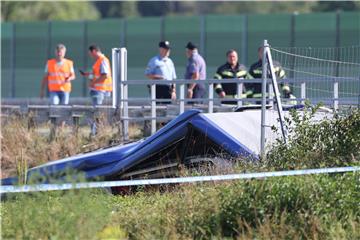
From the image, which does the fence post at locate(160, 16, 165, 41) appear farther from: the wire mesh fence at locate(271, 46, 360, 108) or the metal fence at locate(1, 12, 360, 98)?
the wire mesh fence at locate(271, 46, 360, 108)

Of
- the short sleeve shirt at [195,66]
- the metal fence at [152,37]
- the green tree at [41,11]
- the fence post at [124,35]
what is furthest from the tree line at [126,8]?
the short sleeve shirt at [195,66]

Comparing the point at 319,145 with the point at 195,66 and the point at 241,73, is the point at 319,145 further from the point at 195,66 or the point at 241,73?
the point at 195,66

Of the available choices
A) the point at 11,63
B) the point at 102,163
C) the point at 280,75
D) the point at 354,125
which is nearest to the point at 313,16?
the point at 11,63

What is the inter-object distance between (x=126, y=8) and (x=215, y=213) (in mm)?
69129

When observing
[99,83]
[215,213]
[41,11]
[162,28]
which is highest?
[41,11]

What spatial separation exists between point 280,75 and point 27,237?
8366 mm

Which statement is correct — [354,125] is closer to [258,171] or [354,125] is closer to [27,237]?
[258,171]

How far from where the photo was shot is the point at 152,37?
32438mm

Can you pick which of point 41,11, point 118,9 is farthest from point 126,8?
point 41,11

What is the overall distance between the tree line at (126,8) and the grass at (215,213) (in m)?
40.9

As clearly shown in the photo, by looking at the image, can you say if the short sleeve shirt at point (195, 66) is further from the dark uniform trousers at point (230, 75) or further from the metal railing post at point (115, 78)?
the metal railing post at point (115, 78)

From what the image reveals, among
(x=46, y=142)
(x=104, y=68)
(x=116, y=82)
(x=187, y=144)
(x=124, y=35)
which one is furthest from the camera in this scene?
(x=124, y=35)

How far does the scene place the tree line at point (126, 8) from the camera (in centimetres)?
6047

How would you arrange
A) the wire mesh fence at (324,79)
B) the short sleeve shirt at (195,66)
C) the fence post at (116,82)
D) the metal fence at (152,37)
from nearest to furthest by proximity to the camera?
1. the wire mesh fence at (324,79)
2. the fence post at (116,82)
3. the short sleeve shirt at (195,66)
4. the metal fence at (152,37)
